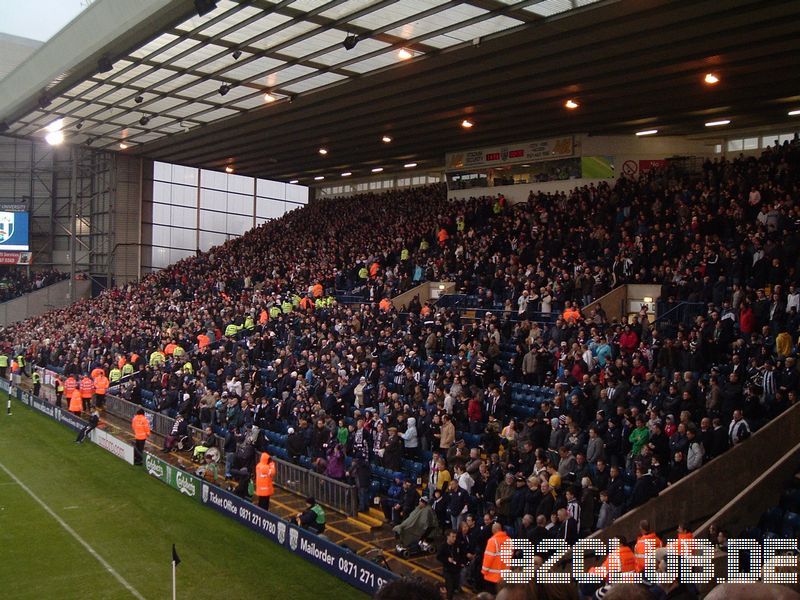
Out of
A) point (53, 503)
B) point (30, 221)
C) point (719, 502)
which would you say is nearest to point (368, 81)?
point (53, 503)

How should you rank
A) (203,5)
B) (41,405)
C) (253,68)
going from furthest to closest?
(41,405), (253,68), (203,5)

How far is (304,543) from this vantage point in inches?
535

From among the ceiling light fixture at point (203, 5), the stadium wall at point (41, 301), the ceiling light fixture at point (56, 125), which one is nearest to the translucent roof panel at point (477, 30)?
the ceiling light fixture at point (203, 5)

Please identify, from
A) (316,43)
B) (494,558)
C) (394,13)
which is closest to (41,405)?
(316,43)

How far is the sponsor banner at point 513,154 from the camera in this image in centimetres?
3278

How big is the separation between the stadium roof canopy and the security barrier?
1154 centimetres

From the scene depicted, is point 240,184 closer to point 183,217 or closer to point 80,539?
point 183,217

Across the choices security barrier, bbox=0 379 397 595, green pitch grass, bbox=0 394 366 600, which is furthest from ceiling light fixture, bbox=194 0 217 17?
green pitch grass, bbox=0 394 366 600

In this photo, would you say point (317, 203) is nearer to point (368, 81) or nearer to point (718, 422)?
point (368, 81)

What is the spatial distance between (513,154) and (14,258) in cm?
3340

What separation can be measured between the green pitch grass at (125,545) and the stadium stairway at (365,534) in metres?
1.03

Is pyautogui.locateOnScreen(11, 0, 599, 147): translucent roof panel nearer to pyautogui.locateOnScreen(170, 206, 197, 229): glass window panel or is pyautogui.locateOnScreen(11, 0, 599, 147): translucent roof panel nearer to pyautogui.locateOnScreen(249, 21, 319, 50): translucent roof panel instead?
pyautogui.locateOnScreen(249, 21, 319, 50): translucent roof panel

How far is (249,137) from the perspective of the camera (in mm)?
38031

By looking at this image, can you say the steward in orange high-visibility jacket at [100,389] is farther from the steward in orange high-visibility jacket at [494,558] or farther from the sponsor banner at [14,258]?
the sponsor banner at [14,258]
